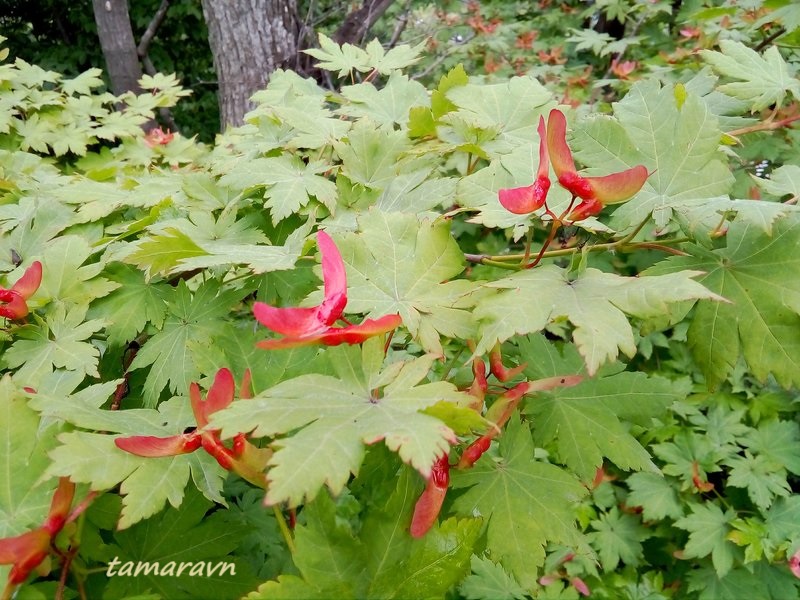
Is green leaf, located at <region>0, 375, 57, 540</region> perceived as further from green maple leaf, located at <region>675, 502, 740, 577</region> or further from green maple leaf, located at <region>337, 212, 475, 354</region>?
green maple leaf, located at <region>675, 502, 740, 577</region>

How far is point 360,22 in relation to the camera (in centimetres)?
319

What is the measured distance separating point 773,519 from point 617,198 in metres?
2.04

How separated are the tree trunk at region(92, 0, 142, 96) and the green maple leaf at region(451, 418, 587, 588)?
13.2 ft

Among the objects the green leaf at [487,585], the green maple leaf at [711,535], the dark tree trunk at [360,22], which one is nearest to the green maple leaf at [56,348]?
the green leaf at [487,585]

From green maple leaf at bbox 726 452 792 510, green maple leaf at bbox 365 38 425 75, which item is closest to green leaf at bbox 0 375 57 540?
green maple leaf at bbox 365 38 425 75

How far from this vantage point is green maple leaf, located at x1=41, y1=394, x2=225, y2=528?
68 centimetres

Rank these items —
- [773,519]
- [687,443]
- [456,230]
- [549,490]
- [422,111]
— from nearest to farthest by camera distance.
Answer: [549,490] < [422,111] < [773,519] < [687,443] < [456,230]

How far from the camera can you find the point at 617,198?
0.74m

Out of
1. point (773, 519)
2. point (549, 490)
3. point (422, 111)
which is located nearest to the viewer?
point (549, 490)

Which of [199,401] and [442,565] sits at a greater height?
[199,401]

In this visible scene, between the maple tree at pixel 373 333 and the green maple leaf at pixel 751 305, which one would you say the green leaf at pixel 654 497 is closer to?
the maple tree at pixel 373 333

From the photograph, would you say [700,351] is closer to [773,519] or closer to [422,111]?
[422,111]

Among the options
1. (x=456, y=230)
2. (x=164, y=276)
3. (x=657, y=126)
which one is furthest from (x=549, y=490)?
(x=456, y=230)

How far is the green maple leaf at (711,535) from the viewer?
2047 millimetres
